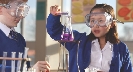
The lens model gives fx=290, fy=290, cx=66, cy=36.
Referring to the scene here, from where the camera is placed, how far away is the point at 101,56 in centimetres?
176

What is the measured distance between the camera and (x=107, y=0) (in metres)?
3.14

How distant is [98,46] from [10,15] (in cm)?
60

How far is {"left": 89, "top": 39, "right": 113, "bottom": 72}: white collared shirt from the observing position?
1727 mm

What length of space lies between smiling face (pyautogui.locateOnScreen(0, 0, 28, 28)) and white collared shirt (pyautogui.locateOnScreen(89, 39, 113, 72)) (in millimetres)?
527

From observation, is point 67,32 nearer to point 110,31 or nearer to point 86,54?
point 86,54

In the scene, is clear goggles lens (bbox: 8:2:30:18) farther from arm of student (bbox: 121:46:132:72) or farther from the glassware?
arm of student (bbox: 121:46:132:72)

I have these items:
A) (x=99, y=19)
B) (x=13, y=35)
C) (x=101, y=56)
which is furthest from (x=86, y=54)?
(x=13, y=35)

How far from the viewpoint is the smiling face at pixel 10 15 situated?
1.47 m

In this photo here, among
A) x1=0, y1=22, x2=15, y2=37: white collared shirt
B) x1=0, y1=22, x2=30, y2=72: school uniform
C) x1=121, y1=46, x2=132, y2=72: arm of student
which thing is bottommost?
x1=121, y1=46, x2=132, y2=72: arm of student

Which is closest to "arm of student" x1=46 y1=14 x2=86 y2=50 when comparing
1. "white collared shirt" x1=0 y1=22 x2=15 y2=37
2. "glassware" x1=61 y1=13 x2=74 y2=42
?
"glassware" x1=61 y1=13 x2=74 y2=42

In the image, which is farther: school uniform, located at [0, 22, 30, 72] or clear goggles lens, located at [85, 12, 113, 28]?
clear goggles lens, located at [85, 12, 113, 28]

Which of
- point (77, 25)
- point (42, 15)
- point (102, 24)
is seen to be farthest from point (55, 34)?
point (42, 15)

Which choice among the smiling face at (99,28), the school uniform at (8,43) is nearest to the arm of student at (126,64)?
the smiling face at (99,28)

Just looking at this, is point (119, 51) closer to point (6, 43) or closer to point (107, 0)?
point (6, 43)
